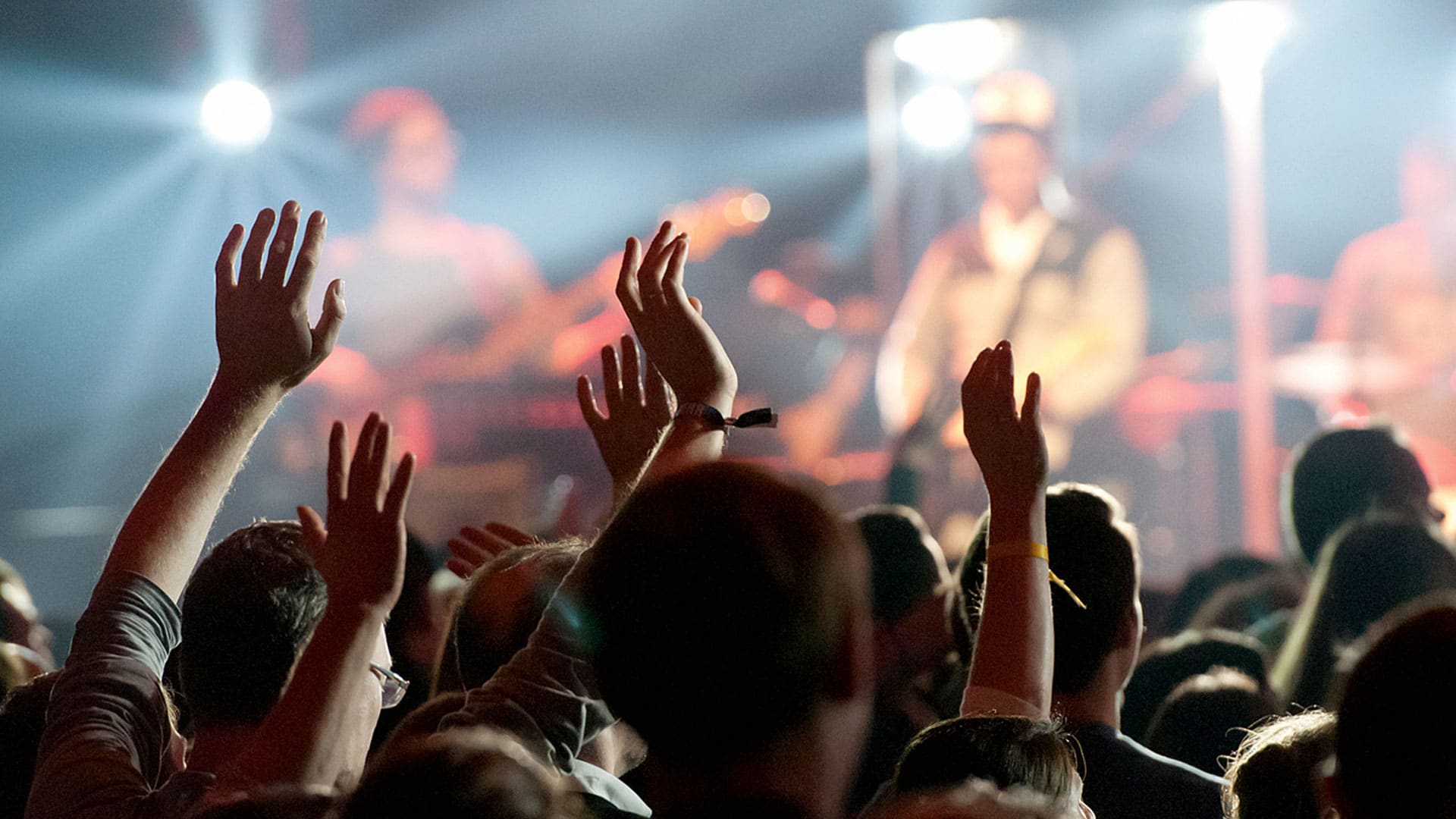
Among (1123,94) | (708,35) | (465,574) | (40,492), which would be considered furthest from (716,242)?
(465,574)

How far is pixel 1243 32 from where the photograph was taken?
7.94 m

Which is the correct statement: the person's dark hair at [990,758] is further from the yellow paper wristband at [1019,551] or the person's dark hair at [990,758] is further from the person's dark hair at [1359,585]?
the person's dark hair at [1359,585]

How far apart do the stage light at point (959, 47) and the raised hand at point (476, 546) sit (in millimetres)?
7144

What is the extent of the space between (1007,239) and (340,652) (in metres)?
7.36

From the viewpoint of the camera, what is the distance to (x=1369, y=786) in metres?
0.91

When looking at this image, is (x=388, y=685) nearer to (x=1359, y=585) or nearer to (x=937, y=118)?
(x=1359, y=585)

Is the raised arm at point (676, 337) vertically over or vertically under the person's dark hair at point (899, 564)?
over

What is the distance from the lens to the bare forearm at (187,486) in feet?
4.90

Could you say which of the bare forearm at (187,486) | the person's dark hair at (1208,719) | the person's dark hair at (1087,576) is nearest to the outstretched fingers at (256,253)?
the bare forearm at (187,486)

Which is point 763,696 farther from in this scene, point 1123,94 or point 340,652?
point 1123,94

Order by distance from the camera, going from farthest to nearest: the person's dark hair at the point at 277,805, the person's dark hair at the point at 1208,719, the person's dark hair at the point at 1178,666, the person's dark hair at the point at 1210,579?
the person's dark hair at the point at 1210,579 → the person's dark hair at the point at 1178,666 → the person's dark hair at the point at 1208,719 → the person's dark hair at the point at 277,805

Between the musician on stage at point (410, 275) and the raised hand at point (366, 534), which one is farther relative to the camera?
the musician on stage at point (410, 275)

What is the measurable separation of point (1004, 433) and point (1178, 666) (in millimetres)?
1071

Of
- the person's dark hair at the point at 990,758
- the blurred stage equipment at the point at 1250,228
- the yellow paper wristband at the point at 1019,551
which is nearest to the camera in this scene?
the person's dark hair at the point at 990,758
